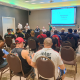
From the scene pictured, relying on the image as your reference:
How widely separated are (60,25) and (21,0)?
4.94 meters

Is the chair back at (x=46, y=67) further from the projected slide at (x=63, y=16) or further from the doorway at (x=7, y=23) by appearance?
the projected slide at (x=63, y=16)

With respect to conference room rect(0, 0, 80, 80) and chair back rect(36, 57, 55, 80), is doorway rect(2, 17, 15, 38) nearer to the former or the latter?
conference room rect(0, 0, 80, 80)

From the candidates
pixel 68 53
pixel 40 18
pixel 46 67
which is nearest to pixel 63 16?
pixel 40 18

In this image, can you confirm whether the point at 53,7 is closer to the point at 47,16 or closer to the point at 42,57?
the point at 47,16

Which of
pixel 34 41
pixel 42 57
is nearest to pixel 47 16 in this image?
pixel 34 41

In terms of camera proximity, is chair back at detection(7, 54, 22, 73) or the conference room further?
chair back at detection(7, 54, 22, 73)

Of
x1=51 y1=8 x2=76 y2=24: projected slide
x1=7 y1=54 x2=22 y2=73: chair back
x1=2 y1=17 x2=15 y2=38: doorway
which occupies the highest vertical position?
x1=51 y1=8 x2=76 y2=24: projected slide

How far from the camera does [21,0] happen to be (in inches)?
330

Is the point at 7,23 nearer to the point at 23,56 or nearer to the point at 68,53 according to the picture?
the point at 68,53

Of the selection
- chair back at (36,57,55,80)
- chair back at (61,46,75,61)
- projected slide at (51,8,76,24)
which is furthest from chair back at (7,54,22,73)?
projected slide at (51,8,76,24)

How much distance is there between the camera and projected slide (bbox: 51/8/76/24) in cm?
1048

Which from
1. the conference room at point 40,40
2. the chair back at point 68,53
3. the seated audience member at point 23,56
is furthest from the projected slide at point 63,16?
the seated audience member at point 23,56

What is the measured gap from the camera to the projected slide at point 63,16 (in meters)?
10.5

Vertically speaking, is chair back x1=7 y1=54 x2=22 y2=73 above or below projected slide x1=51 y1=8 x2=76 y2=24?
below
